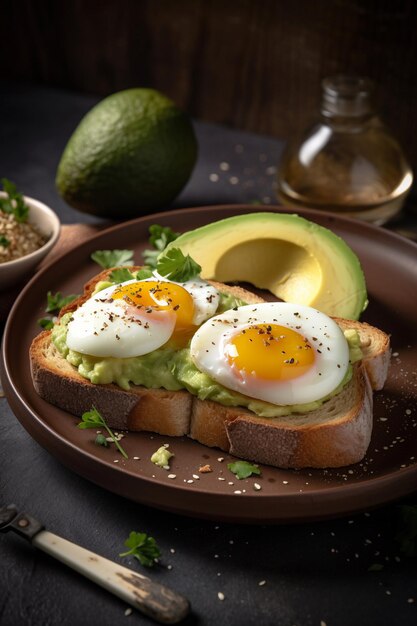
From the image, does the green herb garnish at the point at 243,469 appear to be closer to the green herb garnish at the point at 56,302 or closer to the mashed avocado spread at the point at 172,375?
the mashed avocado spread at the point at 172,375

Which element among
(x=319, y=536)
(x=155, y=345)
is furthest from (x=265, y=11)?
(x=319, y=536)

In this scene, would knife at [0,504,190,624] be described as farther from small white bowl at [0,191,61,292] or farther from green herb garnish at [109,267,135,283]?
small white bowl at [0,191,61,292]

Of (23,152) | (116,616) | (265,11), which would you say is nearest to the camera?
(116,616)

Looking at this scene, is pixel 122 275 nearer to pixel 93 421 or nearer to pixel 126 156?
pixel 93 421

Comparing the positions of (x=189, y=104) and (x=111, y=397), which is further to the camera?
(x=189, y=104)

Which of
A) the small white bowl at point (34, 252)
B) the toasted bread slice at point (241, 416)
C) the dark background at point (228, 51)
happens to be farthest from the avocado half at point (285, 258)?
the dark background at point (228, 51)

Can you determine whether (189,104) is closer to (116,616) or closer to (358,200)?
(358,200)
